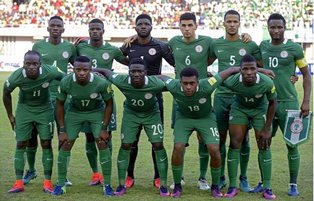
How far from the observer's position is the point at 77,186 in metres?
8.62

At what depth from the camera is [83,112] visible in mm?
8273

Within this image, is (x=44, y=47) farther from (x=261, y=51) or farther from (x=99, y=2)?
(x=99, y=2)

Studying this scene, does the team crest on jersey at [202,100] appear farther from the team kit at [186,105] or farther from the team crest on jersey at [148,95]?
the team crest on jersey at [148,95]

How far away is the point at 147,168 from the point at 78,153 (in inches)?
71.7

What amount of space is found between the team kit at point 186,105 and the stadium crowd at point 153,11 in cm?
2683

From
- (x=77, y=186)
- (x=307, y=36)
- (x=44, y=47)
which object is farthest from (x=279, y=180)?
(x=307, y=36)

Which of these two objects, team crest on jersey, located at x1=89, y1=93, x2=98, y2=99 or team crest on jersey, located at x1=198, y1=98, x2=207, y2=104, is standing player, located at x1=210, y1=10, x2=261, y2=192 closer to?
team crest on jersey, located at x1=198, y1=98, x2=207, y2=104

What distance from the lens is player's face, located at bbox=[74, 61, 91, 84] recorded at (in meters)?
7.87

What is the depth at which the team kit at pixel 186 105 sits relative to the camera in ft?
26.1

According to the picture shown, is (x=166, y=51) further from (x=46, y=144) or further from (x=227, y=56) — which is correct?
(x=46, y=144)

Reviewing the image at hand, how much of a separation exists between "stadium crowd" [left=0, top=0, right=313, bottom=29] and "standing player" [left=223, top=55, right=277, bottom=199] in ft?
88.9

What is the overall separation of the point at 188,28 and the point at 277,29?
3.80 ft

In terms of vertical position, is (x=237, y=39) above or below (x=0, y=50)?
above

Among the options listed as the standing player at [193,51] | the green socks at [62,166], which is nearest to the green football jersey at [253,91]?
the standing player at [193,51]
